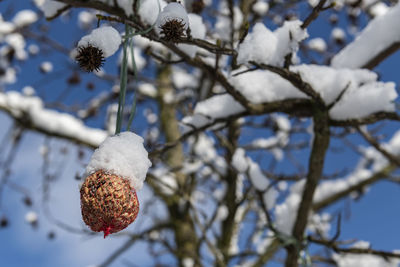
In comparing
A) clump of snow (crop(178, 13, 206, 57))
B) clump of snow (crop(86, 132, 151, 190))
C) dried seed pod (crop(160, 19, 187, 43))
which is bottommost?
clump of snow (crop(86, 132, 151, 190))

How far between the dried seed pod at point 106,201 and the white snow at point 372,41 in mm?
1022

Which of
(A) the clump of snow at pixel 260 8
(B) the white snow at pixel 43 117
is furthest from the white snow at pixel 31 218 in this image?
(A) the clump of snow at pixel 260 8

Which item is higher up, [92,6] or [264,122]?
[264,122]

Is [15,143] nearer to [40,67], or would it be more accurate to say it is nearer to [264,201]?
[40,67]

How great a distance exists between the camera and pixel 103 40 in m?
0.60

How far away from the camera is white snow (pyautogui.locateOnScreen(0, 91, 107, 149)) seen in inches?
104

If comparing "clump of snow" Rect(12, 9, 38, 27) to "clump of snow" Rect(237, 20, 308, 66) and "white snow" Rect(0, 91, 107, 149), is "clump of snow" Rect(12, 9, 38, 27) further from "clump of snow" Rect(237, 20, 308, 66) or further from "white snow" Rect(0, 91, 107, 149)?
"clump of snow" Rect(237, 20, 308, 66)

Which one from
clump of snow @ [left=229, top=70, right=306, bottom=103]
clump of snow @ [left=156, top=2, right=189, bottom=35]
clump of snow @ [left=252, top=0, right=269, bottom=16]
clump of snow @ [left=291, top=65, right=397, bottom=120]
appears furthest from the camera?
clump of snow @ [left=252, top=0, right=269, bottom=16]

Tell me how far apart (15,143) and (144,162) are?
2.61 meters

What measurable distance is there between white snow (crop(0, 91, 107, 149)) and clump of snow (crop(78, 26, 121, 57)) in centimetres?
212

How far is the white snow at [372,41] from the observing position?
3.68 feet

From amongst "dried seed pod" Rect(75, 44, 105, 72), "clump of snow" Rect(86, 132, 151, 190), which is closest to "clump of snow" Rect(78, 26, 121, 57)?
"dried seed pod" Rect(75, 44, 105, 72)

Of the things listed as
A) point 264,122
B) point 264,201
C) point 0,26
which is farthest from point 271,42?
point 0,26

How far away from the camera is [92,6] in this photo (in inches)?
34.2
